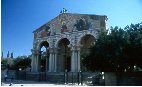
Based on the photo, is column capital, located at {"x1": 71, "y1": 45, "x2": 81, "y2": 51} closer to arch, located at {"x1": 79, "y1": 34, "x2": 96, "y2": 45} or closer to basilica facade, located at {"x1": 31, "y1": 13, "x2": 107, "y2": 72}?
basilica facade, located at {"x1": 31, "y1": 13, "x2": 107, "y2": 72}

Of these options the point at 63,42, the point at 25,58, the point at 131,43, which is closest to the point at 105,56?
the point at 131,43

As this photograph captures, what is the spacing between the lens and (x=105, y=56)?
2108 cm

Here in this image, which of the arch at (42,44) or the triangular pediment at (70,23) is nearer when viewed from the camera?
the triangular pediment at (70,23)

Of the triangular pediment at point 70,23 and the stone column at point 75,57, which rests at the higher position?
the triangular pediment at point 70,23

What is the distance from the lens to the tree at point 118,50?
20.5 metres

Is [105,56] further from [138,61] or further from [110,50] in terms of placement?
[138,61]

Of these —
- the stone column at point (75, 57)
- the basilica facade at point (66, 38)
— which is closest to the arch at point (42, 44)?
the basilica facade at point (66, 38)

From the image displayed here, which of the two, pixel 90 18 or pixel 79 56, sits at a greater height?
pixel 90 18

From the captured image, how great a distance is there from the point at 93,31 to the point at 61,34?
18.1 feet

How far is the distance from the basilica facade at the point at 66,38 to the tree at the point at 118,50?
22.4ft

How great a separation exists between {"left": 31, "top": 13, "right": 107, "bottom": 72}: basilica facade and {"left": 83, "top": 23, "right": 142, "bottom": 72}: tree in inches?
268

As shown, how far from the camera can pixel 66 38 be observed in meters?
35.0

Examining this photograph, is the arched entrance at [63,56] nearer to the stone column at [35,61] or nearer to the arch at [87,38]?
the stone column at [35,61]

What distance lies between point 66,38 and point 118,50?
1511 cm
